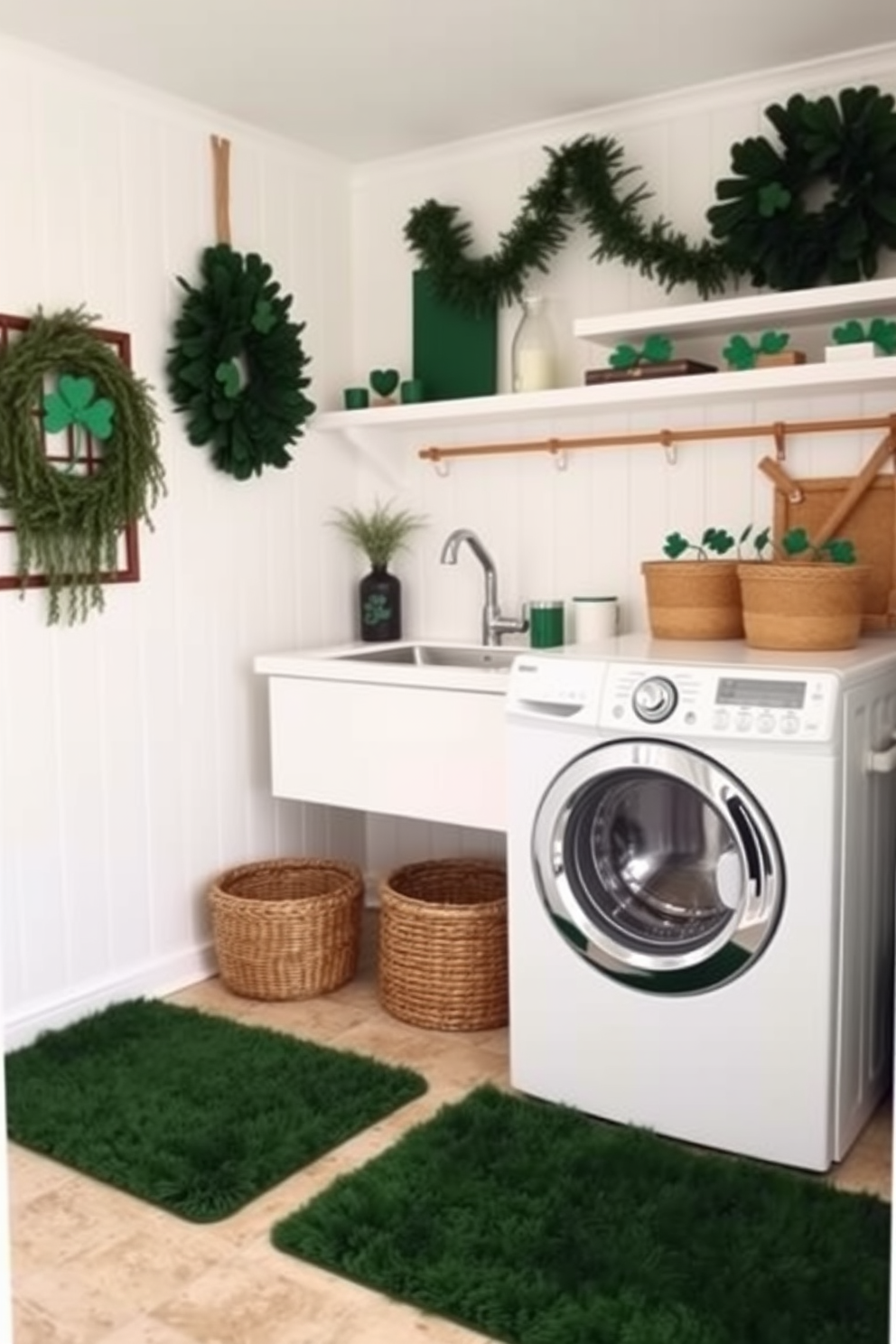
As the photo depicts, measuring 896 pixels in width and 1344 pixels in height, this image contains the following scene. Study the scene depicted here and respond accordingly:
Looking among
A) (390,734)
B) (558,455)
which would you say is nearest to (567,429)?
(558,455)

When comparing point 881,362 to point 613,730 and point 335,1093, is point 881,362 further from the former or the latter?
point 335,1093

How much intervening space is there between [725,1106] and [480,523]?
6.10 feet

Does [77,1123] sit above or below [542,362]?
below

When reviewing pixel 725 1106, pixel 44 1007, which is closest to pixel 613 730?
pixel 725 1106

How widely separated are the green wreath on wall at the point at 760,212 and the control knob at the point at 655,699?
3.76ft

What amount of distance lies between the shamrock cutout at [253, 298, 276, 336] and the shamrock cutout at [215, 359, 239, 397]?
122mm

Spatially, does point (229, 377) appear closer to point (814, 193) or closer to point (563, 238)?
point (563, 238)

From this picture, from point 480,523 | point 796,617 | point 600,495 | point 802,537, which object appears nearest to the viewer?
point 796,617

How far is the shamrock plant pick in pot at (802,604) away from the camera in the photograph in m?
2.59

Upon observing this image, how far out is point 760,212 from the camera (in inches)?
119

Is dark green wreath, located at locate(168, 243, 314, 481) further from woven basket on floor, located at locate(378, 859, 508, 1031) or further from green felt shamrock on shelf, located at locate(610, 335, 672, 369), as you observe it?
woven basket on floor, located at locate(378, 859, 508, 1031)

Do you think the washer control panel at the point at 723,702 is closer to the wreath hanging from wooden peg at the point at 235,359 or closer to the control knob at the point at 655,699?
the control knob at the point at 655,699

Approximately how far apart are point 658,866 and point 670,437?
3.99ft

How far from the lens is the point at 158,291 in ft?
10.7
